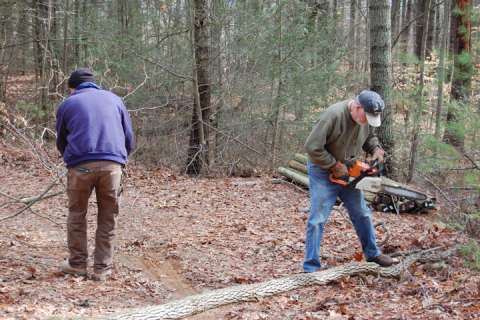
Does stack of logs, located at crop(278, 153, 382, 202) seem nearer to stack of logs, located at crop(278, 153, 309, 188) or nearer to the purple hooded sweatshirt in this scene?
stack of logs, located at crop(278, 153, 309, 188)

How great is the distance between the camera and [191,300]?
15.9 ft

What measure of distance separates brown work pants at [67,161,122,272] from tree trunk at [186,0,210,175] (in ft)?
23.9

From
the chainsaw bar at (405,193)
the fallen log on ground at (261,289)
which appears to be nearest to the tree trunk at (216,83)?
the chainsaw bar at (405,193)

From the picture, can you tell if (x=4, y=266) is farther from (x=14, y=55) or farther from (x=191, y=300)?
(x=14, y=55)

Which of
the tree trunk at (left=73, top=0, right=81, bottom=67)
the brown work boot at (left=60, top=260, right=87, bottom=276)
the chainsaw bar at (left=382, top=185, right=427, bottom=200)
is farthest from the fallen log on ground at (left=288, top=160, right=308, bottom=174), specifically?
the tree trunk at (left=73, top=0, right=81, bottom=67)

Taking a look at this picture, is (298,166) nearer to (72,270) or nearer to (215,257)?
(215,257)

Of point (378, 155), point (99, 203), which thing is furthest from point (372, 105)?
point (99, 203)

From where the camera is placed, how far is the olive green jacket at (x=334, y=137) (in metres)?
5.45

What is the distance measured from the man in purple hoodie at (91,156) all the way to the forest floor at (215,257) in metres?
0.32

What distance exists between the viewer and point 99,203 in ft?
18.4

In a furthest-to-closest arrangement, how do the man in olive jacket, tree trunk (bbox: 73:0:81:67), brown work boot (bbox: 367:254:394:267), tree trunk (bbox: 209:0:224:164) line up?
tree trunk (bbox: 73:0:81:67), tree trunk (bbox: 209:0:224:164), brown work boot (bbox: 367:254:394:267), the man in olive jacket

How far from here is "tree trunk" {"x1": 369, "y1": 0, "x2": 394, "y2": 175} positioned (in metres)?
9.52

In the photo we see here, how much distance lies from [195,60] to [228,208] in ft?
15.1

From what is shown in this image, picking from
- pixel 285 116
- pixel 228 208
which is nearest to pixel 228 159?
pixel 285 116
